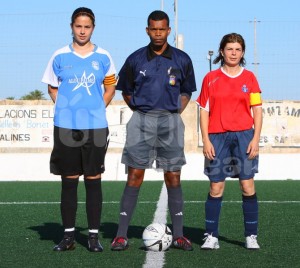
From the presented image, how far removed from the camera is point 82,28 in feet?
19.0

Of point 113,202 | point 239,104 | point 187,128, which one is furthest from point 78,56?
point 187,128

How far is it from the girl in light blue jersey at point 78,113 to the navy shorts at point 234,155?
90cm

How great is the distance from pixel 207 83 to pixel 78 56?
1050 mm

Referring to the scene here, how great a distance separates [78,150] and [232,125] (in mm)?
1222

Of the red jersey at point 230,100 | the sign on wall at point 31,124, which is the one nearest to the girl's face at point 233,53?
the red jersey at point 230,100

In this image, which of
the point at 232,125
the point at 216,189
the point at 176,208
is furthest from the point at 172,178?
the point at 232,125

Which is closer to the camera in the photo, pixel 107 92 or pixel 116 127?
pixel 107 92

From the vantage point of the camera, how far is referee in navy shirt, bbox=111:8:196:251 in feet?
19.3

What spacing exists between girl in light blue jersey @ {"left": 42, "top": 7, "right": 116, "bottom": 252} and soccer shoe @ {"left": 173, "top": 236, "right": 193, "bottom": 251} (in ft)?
2.00

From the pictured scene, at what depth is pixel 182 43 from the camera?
2330 cm

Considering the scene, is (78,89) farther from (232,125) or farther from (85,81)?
(232,125)

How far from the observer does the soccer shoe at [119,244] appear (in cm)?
581

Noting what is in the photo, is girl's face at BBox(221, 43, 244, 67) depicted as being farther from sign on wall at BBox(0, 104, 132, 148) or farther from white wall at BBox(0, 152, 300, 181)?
sign on wall at BBox(0, 104, 132, 148)

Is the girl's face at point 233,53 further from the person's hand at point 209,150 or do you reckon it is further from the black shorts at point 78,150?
the black shorts at point 78,150
